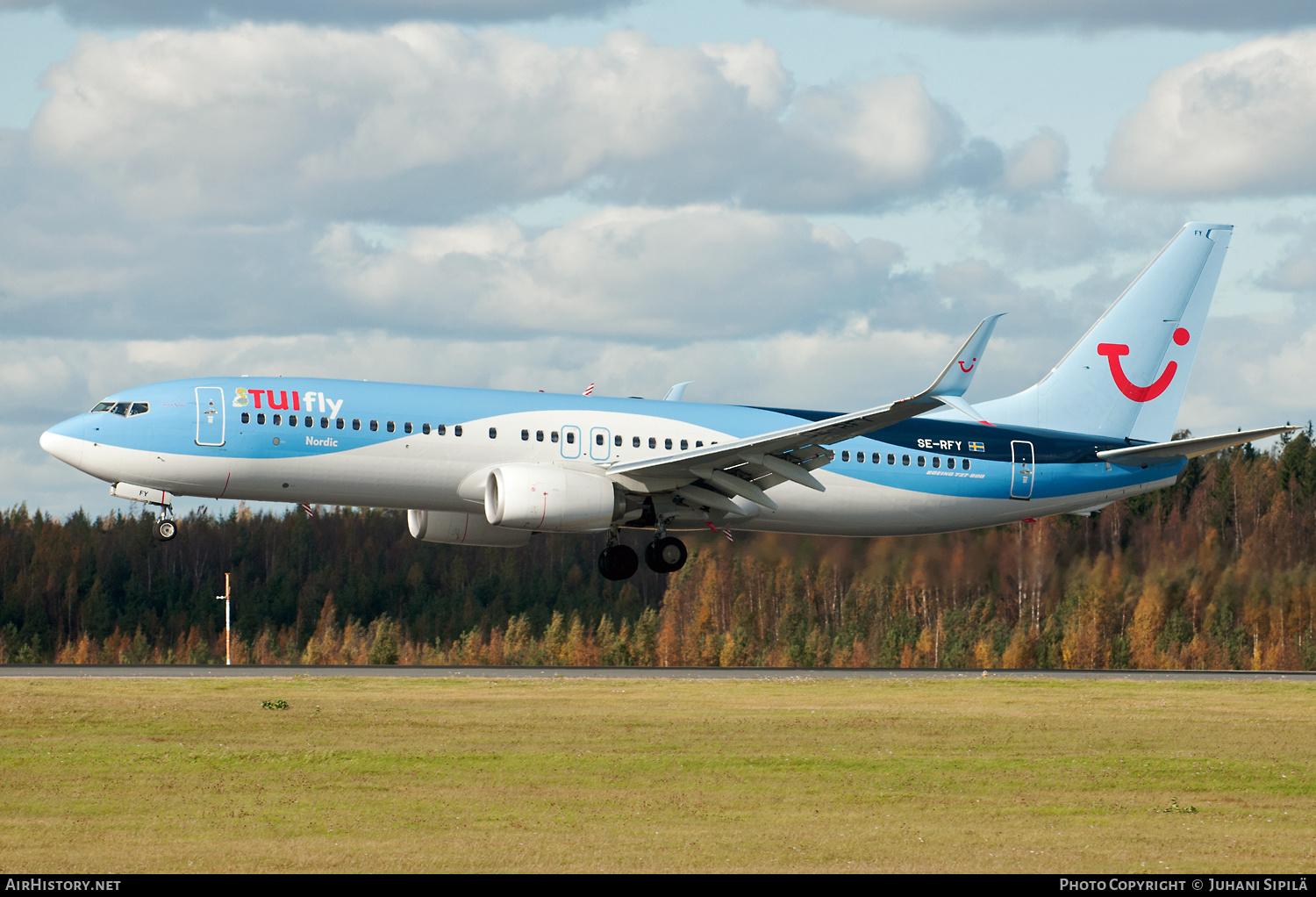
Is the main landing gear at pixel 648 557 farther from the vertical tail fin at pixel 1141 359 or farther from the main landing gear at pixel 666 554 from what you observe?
the vertical tail fin at pixel 1141 359

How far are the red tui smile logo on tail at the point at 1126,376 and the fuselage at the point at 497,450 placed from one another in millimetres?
2815

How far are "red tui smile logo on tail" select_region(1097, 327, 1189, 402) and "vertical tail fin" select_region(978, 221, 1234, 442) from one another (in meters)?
0.03

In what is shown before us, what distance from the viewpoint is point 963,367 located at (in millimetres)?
32344

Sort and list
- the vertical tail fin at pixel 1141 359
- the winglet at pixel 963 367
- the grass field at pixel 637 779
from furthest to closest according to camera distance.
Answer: the vertical tail fin at pixel 1141 359
the winglet at pixel 963 367
the grass field at pixel 637 779

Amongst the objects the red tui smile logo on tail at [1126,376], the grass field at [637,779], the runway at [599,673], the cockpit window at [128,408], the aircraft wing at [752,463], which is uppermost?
the red tui smile logo on tail at [1126,376]

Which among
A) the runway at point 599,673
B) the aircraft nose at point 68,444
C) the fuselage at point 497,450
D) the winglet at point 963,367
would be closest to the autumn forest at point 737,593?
the runway at point 599,673

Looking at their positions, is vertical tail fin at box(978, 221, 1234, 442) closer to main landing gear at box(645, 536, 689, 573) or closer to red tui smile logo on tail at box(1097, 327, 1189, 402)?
red tui smile logo on tail at box(1097, 327, 1189, 402)

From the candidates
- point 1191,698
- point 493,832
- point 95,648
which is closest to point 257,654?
point 95,648

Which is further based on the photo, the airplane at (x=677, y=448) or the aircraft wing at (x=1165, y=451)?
the aircraft wing at (x=1165, y=451)

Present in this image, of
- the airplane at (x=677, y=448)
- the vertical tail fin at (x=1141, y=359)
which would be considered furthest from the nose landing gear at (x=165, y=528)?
the vertical tail fin at (x=1141, y=359)

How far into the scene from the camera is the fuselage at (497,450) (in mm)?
36531

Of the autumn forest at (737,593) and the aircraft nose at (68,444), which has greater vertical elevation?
the aircraft nose at (68,444)

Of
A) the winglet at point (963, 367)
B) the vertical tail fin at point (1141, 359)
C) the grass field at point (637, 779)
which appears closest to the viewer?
the grass field at point (637, 779)

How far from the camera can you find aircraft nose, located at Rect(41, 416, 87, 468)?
3622 cm
